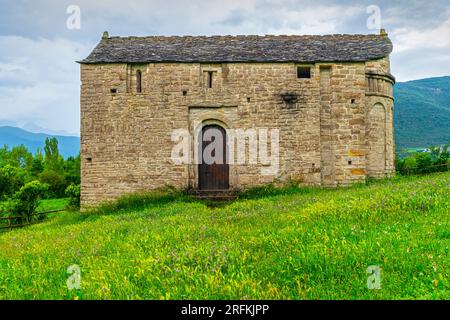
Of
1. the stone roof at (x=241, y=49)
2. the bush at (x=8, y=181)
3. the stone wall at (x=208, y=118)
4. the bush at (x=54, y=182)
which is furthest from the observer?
the bush at (x=54, y=182)

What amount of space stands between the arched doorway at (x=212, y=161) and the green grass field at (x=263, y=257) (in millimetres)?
7474

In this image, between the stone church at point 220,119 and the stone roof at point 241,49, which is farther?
the stone roof at point 241,49

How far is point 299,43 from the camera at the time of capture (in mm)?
19219

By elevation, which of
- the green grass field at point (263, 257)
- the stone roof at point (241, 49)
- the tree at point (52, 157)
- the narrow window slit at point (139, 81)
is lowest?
the green grass field at point (263, 257)

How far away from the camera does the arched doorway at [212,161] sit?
58.6 feet

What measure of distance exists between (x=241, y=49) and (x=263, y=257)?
1391 centimetres

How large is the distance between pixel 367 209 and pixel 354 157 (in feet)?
30.1

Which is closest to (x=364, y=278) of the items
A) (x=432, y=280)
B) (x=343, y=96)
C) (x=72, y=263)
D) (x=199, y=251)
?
(x=432, y=280)

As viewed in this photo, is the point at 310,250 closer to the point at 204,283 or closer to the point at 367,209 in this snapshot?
the point at 204,283

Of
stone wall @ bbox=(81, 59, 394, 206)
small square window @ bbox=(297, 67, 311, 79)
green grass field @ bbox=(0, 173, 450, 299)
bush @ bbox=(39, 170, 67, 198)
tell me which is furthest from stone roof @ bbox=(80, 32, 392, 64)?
bush @ bbox=(39, 170, 67, 198)

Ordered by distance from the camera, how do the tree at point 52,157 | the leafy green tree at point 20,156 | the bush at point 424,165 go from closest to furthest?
the bush at point 424,165 → the tree at point 52,157 → the leafy green tree at point 20,156

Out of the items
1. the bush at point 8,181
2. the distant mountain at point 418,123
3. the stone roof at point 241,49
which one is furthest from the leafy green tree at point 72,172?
the distant mountain at point 418,123

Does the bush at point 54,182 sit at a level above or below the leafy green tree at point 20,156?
below

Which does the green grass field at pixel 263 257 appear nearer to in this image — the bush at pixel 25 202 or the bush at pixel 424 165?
the bush at pixel 25 202
